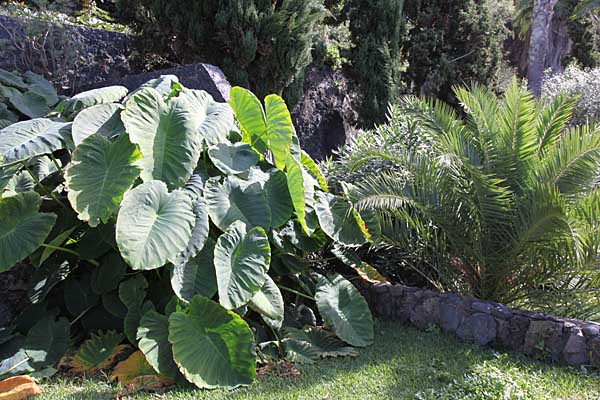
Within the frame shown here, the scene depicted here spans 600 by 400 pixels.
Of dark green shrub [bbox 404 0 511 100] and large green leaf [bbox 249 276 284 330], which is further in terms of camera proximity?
dark green shrub [bbox 404 0 511 100]

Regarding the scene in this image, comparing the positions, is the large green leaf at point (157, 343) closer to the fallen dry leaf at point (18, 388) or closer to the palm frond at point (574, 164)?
the fallen dry leaf at point (18, 388)

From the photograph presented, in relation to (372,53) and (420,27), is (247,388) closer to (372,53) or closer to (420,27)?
(372,53)

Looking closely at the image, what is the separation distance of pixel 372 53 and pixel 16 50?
4387 millimetres

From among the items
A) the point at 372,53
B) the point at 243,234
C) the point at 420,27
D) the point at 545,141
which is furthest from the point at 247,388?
the point at 420,27

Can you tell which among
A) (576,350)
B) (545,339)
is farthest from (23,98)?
(576,350)

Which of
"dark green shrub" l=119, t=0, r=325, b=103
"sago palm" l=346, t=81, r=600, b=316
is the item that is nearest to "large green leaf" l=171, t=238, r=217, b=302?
"sago palm" l=346, t=81, r=600, b=316

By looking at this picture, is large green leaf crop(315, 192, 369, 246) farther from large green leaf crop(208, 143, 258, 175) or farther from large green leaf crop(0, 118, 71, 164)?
large green leaf crop(0, 118, 71, 164)

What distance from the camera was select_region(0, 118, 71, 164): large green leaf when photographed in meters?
3.21

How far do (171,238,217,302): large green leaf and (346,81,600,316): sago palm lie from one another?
1.19 m

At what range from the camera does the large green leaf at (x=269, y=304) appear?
10.5 feet

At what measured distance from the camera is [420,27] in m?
9.09

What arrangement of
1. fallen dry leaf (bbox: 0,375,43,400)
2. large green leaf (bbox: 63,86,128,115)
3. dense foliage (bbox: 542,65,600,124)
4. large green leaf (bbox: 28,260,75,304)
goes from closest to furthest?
fallen dry leaf (bbox: 0,375,43,400)
large green leaf (bbox: 28,260,75,304)
large green leaf (bbox: 63,86,128,115)
dense foliage (bbox: 542,65,600,124)

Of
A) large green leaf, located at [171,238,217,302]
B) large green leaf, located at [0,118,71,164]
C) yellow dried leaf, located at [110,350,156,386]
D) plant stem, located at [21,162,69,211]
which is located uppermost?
large green leaf, located at [0,118,71,164]

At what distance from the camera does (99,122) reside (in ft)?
11.7
